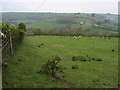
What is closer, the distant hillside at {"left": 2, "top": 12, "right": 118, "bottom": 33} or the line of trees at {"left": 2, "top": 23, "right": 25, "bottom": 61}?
the line of trees at {"left": 2, "top": 23, "right": 25, "bottom": 61}

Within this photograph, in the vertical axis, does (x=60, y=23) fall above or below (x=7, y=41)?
above

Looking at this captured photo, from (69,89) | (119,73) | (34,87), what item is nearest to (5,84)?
(34,87)

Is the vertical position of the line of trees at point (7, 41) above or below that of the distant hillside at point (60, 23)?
below

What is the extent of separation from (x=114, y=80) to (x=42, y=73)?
12.9ft

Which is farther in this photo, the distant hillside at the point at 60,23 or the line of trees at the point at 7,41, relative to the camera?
the distant hillside at the point at 60,23

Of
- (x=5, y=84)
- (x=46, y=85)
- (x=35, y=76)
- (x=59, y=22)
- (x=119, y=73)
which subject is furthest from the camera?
(x=59, y=22)

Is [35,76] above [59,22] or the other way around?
the other way around

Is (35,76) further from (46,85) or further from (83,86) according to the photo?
(83,86)

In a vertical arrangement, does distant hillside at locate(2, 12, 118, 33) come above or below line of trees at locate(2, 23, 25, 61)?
above

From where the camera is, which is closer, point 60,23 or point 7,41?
point 7,41

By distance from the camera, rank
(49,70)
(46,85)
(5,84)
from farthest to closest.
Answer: (49,70) < (46,85) < (5,84)

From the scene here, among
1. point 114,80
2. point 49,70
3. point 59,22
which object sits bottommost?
point 114,80

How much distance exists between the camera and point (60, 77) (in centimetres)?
980

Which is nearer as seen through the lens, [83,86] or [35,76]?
[83,86]
